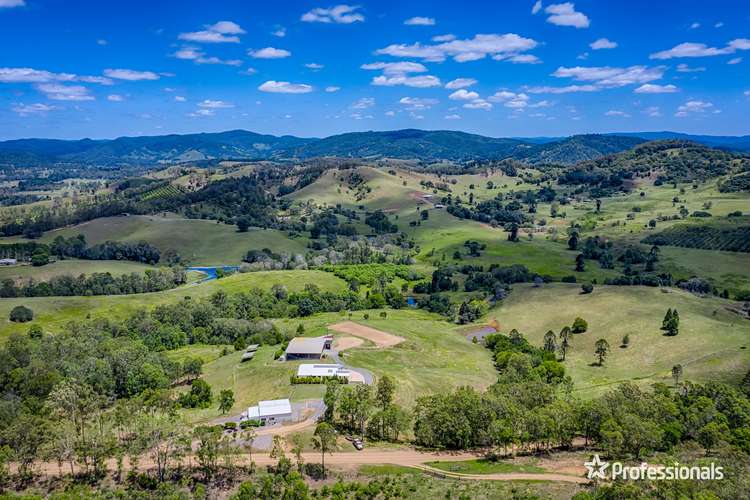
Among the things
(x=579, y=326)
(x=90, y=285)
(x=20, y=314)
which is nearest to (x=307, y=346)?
(x=579, y=326)

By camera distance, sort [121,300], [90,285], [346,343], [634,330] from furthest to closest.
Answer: [90,285] < [121,300] < [634,330] < [346,343]

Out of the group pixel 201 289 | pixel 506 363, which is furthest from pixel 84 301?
pixel 506 363

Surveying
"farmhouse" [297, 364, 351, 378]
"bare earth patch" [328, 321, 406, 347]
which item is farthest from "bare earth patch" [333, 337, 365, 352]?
"farmhouse" [297, 364, 351, 378]

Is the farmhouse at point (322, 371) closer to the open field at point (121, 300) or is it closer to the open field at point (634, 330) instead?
the open field at point (634, 330)

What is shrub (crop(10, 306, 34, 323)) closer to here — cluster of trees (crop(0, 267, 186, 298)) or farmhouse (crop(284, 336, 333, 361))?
cluster of trees (crop(0, 267, 186, 298))

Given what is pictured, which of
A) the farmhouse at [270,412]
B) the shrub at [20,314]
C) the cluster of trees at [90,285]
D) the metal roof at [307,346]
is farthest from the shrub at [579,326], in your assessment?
the shrub at [20,314]

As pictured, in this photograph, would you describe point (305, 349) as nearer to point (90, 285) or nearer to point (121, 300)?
point (121, 300)
